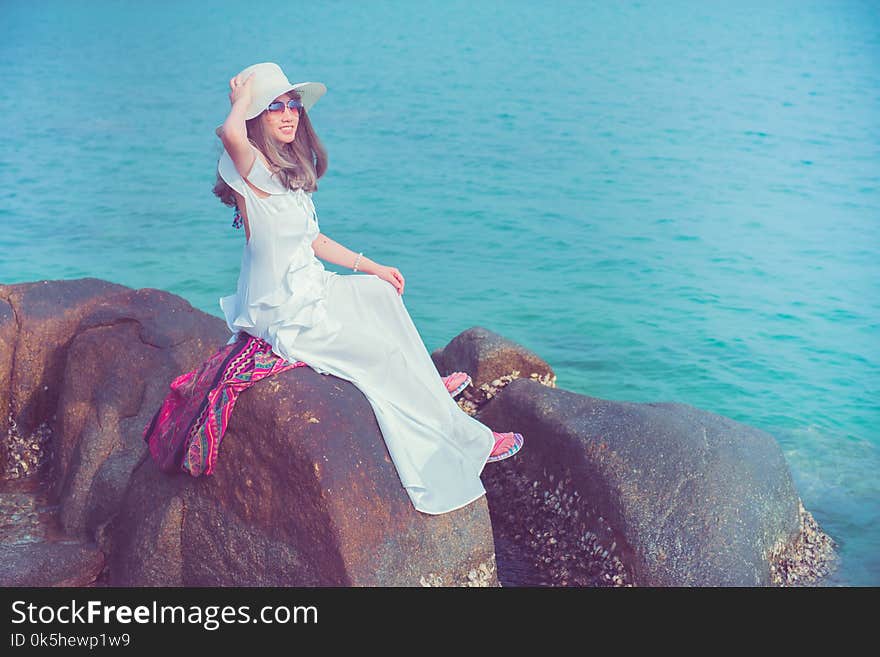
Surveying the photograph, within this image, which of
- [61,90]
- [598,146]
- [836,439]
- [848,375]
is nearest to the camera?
[836,439]

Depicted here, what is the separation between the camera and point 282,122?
5238mm

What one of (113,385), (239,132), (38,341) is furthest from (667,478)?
(38,341)

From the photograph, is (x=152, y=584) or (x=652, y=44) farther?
(x=652, y=44)

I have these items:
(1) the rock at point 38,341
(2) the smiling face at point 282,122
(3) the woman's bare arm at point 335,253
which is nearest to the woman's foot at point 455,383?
(3) the woman's bare arm at point 335,253

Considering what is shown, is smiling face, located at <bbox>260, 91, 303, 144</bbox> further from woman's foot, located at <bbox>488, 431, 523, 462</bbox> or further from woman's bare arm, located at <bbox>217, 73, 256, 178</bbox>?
woman's foot, located at <bbox>488, 431, 523, 462</bbox>

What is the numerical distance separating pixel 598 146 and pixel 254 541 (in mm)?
15954

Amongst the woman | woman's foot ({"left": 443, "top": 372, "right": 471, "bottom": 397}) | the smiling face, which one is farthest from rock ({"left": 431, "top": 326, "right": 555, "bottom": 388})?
the smiling face

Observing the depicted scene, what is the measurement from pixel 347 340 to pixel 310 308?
254 millimetres

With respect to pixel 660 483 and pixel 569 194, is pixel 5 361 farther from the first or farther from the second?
pixel 569 194

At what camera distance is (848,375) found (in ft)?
36.5

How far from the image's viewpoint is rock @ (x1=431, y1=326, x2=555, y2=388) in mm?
7621

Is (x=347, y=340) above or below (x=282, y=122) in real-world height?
below
